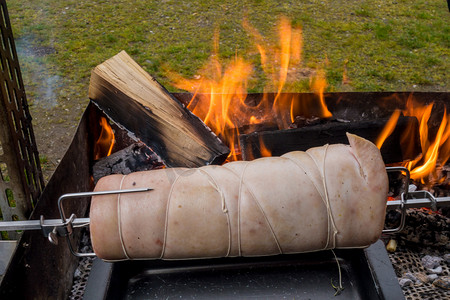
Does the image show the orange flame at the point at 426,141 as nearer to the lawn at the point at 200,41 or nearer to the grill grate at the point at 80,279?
the lawn at the point at 200,41

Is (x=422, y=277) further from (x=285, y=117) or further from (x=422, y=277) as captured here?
(x=285, y=117)

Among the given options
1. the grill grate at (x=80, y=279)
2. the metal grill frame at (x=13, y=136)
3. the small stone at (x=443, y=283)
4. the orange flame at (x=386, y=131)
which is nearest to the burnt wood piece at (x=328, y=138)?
the orange flame at (x=386, y=131)

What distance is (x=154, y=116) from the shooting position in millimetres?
3680

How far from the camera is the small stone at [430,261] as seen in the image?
10.5ft

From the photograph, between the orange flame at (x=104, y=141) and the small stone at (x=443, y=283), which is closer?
the small stone at (x=443, y=283)

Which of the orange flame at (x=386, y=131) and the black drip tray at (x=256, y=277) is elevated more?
the orange flame at (x=386, y=131)

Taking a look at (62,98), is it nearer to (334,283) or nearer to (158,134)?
(158,134)

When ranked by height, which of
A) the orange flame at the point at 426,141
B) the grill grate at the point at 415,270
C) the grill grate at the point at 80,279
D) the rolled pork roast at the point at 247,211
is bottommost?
the grill grate at the point at 415,270

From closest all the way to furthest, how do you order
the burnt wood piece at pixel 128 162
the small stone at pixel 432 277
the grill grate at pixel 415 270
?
the grill grate at pixel 415 270 < the small stone at pixel 432 277 < the burnt wood piece at pixel 128 162

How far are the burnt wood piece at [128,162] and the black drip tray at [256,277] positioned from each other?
3.15 feet

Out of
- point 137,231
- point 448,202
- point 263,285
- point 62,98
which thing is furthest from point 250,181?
point 62,98

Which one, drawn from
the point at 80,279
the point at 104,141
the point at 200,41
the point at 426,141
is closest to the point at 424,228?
the point at 426,141

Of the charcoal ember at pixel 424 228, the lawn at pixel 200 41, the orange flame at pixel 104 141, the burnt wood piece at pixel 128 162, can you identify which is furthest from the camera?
the lawn at pixel 200 41

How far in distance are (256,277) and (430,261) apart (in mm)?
1289
